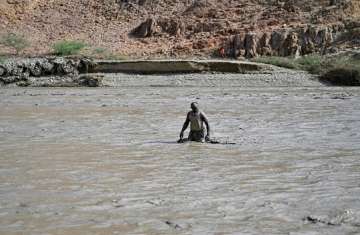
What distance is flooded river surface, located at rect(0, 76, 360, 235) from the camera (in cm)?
691

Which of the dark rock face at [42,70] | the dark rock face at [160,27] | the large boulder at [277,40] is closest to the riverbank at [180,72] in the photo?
the dark rock face at [42,70]

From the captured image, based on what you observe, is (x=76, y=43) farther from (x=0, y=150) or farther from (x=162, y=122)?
(x=0, y=150)

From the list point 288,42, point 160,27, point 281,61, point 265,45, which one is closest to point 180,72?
point 281,61

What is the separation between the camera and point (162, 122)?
1819cm

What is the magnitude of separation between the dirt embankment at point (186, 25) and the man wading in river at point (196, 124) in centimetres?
2599

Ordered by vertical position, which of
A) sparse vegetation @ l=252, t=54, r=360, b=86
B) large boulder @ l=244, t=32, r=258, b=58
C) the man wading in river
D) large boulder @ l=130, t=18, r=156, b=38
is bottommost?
the man wading in river

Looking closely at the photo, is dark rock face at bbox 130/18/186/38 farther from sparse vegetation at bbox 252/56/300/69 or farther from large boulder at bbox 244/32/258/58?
sparse vegetation at bbox 252/56/300/69

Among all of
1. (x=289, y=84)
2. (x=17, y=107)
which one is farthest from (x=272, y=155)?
(x=289, y=84)

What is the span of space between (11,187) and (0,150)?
3.79 meters

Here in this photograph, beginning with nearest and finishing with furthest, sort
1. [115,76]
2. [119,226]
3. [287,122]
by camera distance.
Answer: [119,226], [287,122], [115,76]

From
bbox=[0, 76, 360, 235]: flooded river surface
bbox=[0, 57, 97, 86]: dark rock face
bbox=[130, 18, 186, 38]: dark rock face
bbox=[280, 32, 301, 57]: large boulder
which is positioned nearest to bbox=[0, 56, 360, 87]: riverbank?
bbox=[0, 57, 97, 86]: dark rock face

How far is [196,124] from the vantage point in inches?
527

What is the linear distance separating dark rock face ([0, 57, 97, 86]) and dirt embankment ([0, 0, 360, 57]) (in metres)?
5.13

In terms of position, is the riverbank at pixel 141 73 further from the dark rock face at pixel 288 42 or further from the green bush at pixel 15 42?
the green bush at pixel 15 42
